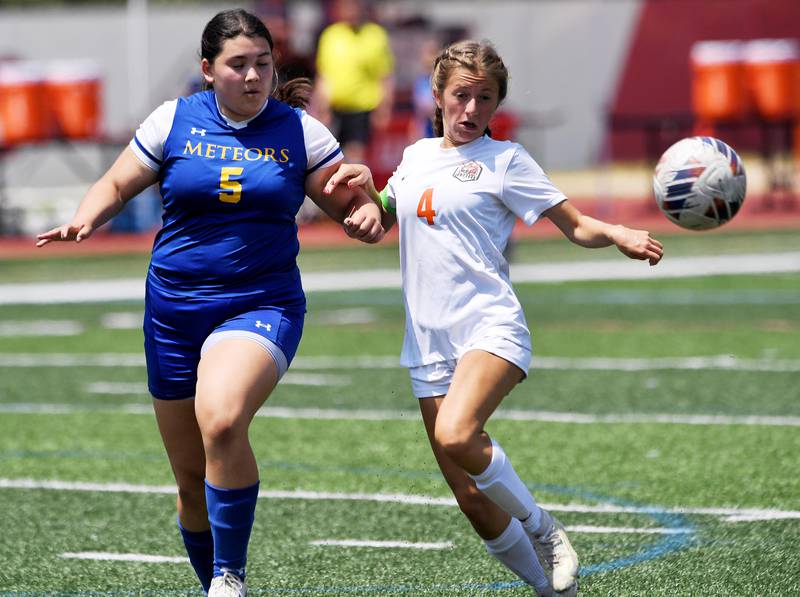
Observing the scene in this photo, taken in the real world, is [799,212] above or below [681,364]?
below

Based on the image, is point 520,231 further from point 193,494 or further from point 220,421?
point 220,421

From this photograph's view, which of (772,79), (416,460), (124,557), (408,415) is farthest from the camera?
(772,79)

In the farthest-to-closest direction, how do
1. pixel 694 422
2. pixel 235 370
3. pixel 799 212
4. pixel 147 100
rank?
pixel 147 100
pixel 799 212
pixel 694 422
pixel 235 370

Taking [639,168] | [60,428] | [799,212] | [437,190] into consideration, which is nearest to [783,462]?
[437,190]

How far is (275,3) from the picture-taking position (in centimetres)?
2762

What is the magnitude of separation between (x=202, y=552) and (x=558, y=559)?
1296 millimetres

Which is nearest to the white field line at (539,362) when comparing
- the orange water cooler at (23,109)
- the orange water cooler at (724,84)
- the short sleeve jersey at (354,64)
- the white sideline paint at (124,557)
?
the white sideline paint at (124,557)

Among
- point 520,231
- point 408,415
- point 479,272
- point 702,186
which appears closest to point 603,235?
point 479,272

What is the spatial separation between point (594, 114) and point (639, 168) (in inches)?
84.2

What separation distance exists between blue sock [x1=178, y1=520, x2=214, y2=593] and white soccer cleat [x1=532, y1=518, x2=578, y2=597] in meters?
1.18

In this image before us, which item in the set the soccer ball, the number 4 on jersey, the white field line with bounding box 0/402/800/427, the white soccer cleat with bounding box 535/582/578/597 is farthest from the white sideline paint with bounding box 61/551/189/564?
the white field line with bounding box 0/402/800/427

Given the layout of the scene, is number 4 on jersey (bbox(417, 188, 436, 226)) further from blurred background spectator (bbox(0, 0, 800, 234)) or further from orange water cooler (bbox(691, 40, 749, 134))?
blurred background spectator (bbox(0, 0, 800, 234))

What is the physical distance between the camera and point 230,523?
5.43m

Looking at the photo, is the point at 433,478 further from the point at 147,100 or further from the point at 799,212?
the point at 147,100
